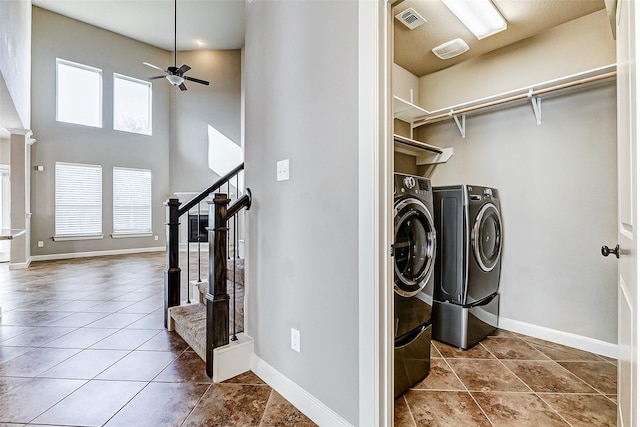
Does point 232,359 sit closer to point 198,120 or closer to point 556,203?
point 556,203

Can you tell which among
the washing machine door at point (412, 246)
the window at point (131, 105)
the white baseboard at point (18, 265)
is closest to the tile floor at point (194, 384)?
the washing machine door at point (412, 246)

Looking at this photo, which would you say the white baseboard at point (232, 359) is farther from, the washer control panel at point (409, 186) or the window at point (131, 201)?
the window at point (131, 201)

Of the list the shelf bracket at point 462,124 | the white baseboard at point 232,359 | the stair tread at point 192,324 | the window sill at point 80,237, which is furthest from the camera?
the window sill at point 80,237

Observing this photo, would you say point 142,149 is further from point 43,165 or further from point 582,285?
point 582,285

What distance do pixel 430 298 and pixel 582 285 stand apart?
1.47 meters

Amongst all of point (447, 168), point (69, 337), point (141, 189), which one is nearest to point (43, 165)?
point (141, 189)

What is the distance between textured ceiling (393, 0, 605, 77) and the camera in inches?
86.9

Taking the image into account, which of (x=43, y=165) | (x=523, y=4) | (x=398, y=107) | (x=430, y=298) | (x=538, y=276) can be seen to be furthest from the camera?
(x=43, y=165)

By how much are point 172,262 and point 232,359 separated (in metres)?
1.15

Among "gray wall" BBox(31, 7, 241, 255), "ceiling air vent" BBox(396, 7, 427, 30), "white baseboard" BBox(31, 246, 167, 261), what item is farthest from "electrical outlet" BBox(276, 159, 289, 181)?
"gray wall" BBox(31, 7, 241, 255)

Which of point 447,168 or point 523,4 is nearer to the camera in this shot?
point 523,4

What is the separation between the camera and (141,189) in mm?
7527

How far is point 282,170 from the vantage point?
1762 millimetres

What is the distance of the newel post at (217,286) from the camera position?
1879 millimetres
